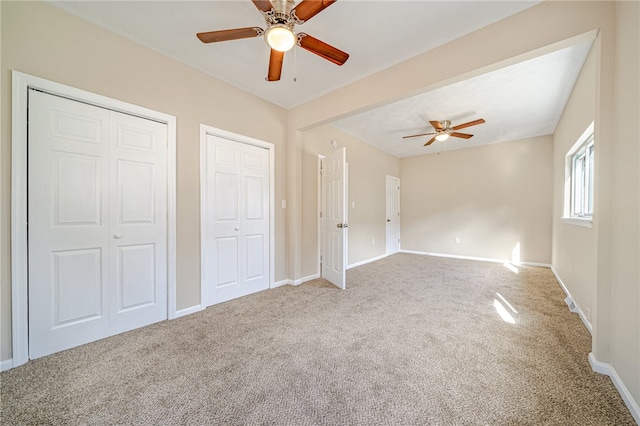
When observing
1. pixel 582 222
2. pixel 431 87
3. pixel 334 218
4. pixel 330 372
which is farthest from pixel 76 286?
pixel 582 222

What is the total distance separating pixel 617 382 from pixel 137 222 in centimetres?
388

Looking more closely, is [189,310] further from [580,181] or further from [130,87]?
[580,181]

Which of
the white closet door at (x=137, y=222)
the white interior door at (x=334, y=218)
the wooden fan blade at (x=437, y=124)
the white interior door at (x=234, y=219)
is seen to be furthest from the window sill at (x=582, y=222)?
the white closet door at (x=137, y=222)

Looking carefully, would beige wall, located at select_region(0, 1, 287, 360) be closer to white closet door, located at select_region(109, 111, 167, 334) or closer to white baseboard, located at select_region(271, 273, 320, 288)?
white closet door, located at select_region(109, 111, 167, 334)

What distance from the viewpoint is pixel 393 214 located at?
257 inches

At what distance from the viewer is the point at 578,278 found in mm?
2768

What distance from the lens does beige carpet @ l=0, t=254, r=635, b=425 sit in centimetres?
133

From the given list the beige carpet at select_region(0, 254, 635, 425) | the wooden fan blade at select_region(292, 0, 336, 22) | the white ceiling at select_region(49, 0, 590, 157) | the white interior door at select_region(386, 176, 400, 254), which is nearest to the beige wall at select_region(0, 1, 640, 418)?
the white ceiling at select_region(49, 0, 590, 157)

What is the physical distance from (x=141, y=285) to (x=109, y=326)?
1.30 ft

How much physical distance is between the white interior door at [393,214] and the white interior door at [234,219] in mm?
3871

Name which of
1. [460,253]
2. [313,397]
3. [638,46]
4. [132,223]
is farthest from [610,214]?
[460,253]

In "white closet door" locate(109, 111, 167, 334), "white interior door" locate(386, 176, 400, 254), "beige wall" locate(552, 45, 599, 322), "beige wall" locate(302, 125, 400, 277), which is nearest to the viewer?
"white closet door" locate(109, 111, 167, 334)

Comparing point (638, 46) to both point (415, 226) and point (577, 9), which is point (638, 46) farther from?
point (415, 226)

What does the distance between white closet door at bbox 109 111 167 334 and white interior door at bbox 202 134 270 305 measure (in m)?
0.46
